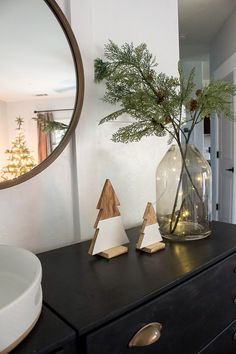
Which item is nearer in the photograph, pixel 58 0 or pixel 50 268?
pixel 50 268

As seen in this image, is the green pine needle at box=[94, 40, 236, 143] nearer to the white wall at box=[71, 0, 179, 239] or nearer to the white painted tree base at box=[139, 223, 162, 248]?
the white wall at box=[71, 0, 179, 239]

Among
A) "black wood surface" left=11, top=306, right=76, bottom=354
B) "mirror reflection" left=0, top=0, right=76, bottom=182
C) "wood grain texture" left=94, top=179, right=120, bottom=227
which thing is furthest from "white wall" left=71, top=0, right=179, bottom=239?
"black wood surface" left=11, top=306, right=76, bottom=354

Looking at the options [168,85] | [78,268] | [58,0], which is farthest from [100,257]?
[58,0]

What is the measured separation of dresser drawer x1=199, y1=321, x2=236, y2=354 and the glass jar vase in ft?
1.04

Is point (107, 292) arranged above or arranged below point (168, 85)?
below

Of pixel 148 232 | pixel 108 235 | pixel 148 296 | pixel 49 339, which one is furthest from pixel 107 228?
pixel 49 339

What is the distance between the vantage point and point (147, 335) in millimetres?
655

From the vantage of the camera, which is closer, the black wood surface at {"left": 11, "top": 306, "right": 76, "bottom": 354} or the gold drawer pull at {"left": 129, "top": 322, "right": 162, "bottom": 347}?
the black wood surface at {"left": 11, "top": 306, "right": 76, "bottom": 354}

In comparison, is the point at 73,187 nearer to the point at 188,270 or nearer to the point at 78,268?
the point at 78,268

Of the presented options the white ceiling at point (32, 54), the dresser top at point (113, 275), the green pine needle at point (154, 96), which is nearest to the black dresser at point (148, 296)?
the dresser top at point (113, 275)

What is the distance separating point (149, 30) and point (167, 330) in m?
1.24

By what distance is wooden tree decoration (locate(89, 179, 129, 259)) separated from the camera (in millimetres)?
886

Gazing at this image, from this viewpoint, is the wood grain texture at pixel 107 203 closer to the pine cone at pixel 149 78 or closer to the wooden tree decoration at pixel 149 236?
the wooden tree decoration at pixel 149 236

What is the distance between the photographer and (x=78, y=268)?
2.70ft
